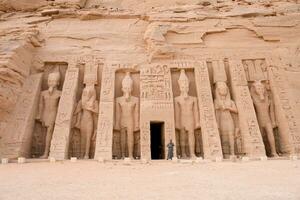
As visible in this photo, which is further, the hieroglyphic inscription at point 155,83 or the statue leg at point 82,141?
the hieroglyphic inscription at point 155,83

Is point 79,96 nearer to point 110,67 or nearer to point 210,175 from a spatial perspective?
point 110,67

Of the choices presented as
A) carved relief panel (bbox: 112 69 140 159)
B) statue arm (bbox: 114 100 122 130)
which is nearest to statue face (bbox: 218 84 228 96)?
carved relief panel (bbox: 112 69 140 159)

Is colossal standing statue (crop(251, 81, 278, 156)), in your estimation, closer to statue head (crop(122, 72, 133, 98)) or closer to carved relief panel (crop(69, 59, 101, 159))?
statue head (crop(122, 72, 133, 98))

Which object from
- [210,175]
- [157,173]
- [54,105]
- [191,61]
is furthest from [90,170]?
[191,61]

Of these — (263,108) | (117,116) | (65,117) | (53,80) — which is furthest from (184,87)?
(53,80)

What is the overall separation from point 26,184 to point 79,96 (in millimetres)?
5529

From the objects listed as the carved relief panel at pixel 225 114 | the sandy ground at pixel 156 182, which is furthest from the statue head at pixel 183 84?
the sandy ground at pixel 156 182

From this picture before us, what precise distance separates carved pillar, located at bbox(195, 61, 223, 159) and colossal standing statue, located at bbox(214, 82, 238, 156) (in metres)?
0.30

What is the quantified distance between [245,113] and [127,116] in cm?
335

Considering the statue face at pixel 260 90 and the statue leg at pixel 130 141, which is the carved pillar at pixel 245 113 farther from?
the statue leg at pixel 130 141

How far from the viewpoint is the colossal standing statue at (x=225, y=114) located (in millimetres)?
8875

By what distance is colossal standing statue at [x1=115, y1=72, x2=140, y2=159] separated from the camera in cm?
891

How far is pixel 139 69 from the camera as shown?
387 inches

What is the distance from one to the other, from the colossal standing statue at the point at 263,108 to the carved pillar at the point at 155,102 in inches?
101
